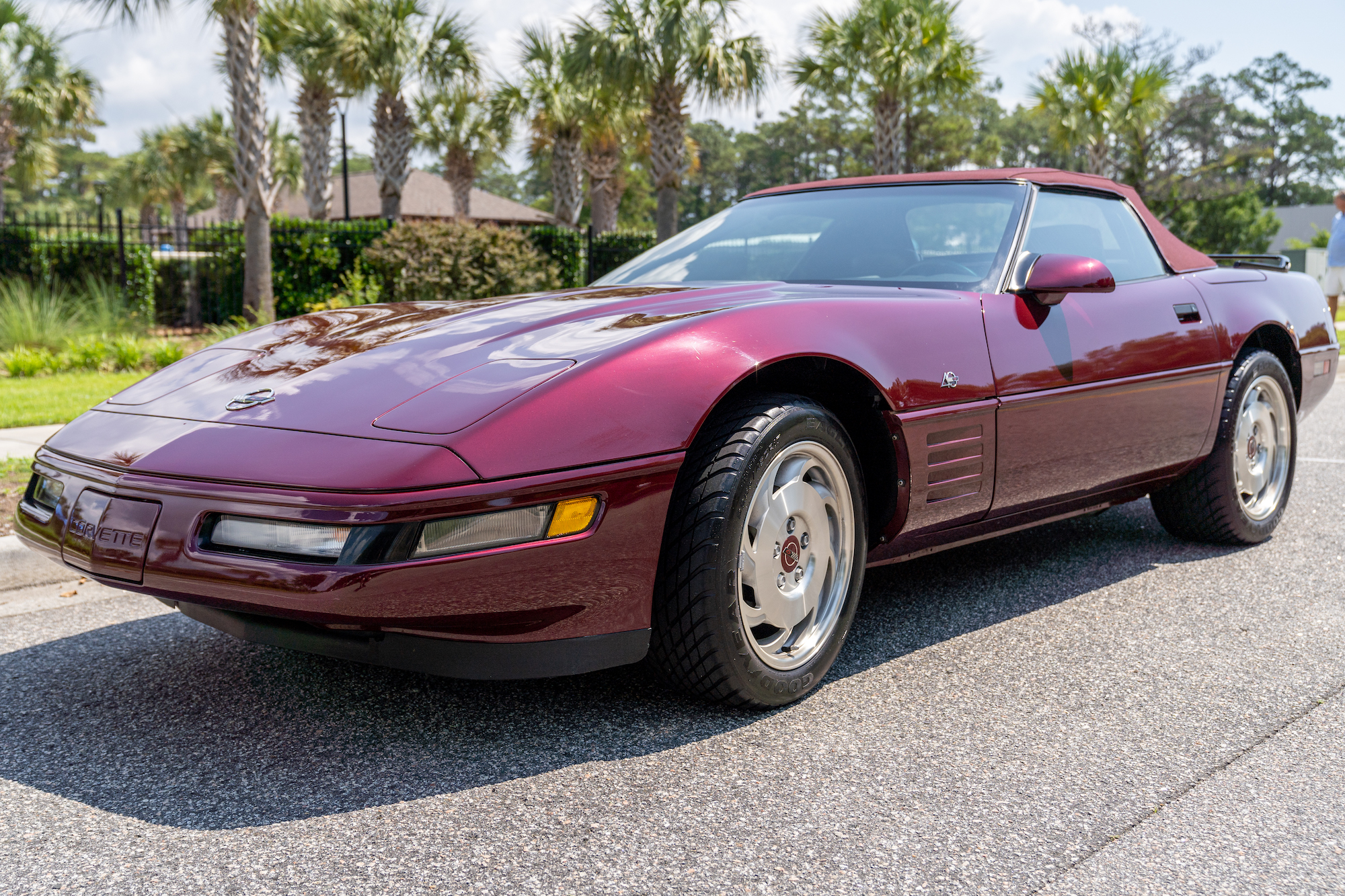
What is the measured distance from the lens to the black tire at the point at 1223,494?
13.1ft

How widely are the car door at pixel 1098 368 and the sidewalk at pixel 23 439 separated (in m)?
4.83

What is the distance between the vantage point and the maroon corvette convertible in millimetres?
2111

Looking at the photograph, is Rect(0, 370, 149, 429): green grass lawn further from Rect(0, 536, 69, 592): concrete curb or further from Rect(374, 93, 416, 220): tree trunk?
Rect(374, 93, 416, 220): tree trunk

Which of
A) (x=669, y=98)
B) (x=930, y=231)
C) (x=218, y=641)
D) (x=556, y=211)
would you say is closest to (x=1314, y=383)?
(x=930, y=231)

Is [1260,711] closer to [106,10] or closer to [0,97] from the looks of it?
[106,10]

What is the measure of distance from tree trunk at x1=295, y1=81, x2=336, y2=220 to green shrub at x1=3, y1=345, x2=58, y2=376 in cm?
1848

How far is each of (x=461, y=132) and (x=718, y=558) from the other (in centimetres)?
3005

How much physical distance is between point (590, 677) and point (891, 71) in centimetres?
1958

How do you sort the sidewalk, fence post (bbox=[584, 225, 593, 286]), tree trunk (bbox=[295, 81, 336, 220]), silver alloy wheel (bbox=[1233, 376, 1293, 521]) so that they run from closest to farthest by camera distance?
1. silver alloy wheel (bbox=[1233, 376, 1293, 521])
2. the sidewalk
3. fence post (bbox=[584, 225, 593, 286])
4. tree trunk (bbox=[295, 81, 336, 220])

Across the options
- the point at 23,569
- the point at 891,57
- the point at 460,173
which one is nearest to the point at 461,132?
the point at 460,173

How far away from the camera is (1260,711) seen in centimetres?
262

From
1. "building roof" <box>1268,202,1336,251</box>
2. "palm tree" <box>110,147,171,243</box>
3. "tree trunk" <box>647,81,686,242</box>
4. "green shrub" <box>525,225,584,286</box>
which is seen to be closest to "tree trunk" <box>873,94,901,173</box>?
"tree trunk" <box>647,81,686,242</box>

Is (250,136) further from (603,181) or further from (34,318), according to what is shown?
(603,181)

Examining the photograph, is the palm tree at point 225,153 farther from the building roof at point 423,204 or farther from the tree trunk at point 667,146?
the tree trunk at point 667,146
